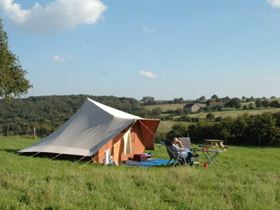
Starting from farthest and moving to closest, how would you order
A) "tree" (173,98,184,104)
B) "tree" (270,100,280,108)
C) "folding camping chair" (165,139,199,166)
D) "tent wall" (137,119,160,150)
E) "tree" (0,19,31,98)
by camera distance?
1. "tree" (173,98,184,104)
2. "tree" (270,100,280,108)
3. "tree" (0,19,31,98)
4. "tent wall" (137,119,160,150)
5. "folding camping chair" (165,139,199,166)

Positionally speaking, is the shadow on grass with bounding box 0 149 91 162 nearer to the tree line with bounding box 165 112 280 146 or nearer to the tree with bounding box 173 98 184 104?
the tree line with bounding box 165 112 280 146

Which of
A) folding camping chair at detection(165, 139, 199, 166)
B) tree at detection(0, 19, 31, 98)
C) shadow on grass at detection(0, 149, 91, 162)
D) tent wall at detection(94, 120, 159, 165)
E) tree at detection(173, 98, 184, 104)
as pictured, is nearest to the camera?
folding camping chair at detection(165, 139, 199, 166)

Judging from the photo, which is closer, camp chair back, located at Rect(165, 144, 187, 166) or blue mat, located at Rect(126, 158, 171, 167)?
camp chair back, located at Rect(165, 144, 187, 166)

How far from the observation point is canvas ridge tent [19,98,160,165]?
14.4m

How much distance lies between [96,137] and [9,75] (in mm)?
10115

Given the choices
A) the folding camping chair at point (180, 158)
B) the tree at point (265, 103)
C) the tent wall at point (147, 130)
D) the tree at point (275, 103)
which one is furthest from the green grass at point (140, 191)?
the tree at point (265, 103)

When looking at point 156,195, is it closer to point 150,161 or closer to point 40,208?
point 40,208

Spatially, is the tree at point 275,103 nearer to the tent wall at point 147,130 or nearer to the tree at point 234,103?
the tree at point 234,103

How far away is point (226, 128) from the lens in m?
27.9

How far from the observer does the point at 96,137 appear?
14.8 m

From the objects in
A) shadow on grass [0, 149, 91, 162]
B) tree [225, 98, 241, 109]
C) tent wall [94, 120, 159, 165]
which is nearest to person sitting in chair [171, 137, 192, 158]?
tent wall [94, 120, 159, 165]

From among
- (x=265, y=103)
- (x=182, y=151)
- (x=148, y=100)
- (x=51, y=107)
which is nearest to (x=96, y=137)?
(x=182, y=151)

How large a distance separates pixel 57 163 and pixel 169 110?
3787 cm

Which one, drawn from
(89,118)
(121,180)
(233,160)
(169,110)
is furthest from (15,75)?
(169,110)
